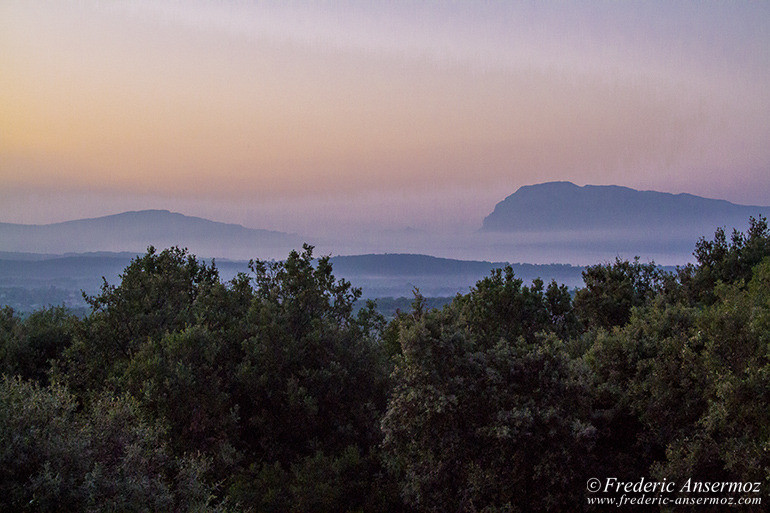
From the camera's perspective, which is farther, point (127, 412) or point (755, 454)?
point (755, 454)

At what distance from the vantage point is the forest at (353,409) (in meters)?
9.87

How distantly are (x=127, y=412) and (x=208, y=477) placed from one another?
20.0 ft

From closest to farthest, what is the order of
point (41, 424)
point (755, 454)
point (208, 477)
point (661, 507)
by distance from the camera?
point (41, 424) → point (755, 454) → point (661, 507) → point (208, 477)

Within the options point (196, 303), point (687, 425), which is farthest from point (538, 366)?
point (196, 303)

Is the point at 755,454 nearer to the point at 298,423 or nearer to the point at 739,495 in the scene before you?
the point at 739,495

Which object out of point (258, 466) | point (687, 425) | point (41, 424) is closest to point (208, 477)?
point (258, 466)

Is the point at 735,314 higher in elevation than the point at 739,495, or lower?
higher

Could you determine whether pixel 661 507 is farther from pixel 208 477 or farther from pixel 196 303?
pixel 196 303

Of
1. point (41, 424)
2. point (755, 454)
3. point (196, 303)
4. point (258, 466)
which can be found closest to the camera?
point (41, 424)

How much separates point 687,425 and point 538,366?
458 cm

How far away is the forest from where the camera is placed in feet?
32.4

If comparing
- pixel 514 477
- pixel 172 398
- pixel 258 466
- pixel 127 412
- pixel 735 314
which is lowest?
pixel 258 466

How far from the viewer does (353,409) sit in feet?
65.1

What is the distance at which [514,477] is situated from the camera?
47.2 feet
